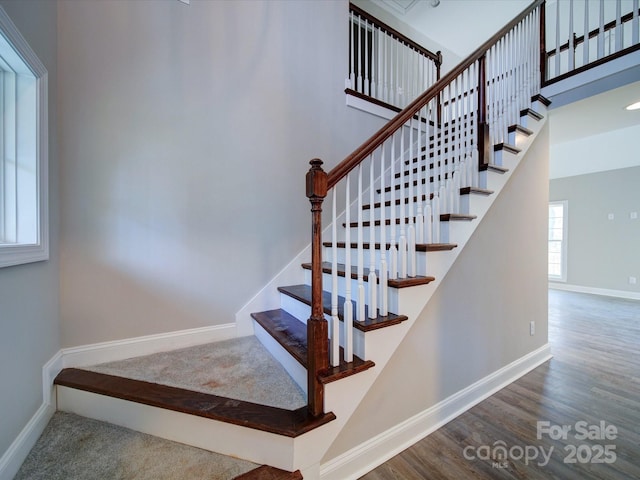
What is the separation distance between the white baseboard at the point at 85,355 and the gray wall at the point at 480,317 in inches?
48.4

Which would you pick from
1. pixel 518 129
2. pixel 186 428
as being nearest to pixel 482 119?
pixel 518 129

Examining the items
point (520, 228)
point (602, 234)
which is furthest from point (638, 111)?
point (602, 234)

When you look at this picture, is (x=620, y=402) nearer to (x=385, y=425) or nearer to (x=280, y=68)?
(x=385, y=425)

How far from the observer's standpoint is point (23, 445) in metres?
1.14

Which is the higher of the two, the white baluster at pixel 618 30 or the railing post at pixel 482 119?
the white baluster at pixel 618 30

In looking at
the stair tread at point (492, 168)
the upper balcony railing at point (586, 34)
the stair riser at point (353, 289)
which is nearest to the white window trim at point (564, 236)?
the upper balcony railing at point (586, 34)

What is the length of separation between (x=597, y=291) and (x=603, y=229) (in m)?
1.28

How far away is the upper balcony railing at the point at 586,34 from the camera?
2191mm

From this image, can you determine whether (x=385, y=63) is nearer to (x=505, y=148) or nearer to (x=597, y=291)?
(x=505, y=148)

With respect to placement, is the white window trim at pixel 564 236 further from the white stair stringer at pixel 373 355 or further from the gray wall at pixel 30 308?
the gray wall at pixel 30 308

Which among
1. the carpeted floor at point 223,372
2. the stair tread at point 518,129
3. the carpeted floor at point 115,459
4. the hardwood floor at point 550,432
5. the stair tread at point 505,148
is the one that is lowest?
the hardwood floor at point 550,432

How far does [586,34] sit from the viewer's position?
2.36 metres

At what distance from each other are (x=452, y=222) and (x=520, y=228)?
105cm

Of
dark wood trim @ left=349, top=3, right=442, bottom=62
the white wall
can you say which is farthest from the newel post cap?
dark wood trim @ left=349, top=3, right=442, bottom=62
